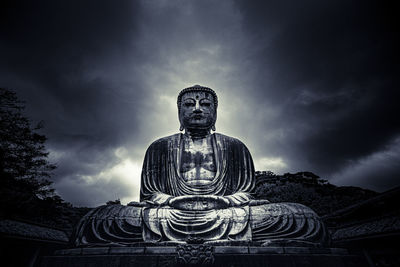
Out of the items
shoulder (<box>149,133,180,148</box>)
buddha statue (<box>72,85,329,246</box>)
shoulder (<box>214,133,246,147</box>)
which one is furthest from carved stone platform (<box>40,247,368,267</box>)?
shoulder (<box>214,133,246,147</box>)

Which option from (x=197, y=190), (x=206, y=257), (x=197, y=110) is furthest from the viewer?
(x=197, y=110)

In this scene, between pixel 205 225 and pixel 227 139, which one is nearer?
pixel 205 225

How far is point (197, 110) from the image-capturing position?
282 inches

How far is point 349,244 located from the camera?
206 inches

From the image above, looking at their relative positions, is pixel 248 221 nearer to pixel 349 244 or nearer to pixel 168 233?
pixel 168 233

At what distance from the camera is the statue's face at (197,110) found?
7.21 m

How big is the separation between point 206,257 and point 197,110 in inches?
161

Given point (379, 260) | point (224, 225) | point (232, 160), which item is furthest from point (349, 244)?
point (232, 160)

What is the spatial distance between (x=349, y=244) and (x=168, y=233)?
3.64 m

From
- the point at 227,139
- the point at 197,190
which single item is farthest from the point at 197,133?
the point at 197,190

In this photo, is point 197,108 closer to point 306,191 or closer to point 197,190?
point 197,190

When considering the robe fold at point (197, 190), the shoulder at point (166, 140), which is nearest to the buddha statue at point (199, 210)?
the robe fold at point (197, 190)

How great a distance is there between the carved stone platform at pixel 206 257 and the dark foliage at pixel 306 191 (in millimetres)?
5604

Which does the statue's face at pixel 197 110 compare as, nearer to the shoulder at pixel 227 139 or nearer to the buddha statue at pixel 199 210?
the buddha statue at pixel 199 210
